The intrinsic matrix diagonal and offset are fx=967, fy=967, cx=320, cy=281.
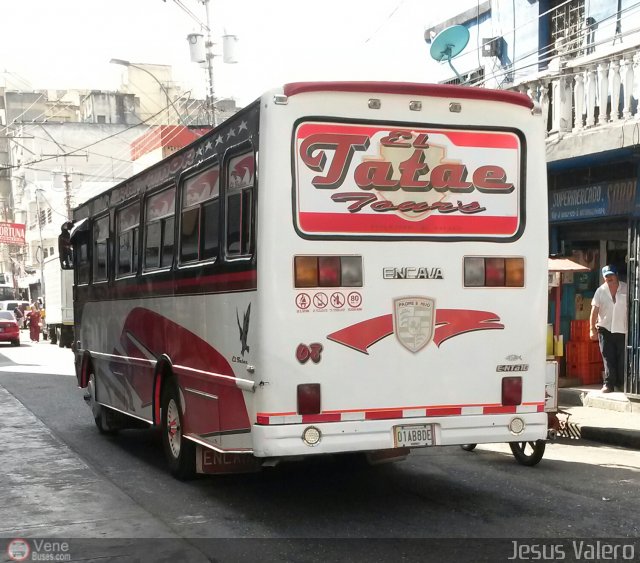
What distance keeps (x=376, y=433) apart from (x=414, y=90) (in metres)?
2.53

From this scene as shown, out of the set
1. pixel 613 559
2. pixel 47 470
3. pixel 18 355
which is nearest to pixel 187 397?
pixel 47 470

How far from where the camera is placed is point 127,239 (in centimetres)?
1090

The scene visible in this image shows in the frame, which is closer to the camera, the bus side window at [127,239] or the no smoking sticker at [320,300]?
the no smoking sticker at [320,300]

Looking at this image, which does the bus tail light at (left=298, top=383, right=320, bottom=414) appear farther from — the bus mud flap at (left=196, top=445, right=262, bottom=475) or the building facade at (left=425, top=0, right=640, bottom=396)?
the building facade at (left=425, top=0, right=640, bottom=396)

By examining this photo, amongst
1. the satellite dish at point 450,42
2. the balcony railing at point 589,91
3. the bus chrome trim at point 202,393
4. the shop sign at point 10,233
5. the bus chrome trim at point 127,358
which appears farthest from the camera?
the shop sign at point 10,233

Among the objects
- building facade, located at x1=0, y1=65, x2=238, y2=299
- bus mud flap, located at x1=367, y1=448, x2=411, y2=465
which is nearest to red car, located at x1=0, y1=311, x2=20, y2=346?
building facade, located at x1=0, y1=65, x2=238, y2=299

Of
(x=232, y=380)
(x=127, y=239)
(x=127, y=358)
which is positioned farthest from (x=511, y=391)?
(x=127, y=239)

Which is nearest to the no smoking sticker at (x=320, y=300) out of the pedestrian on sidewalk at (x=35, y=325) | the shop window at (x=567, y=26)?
the shop window at (x=567, y=26)

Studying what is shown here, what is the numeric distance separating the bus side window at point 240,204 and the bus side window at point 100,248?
474 centimetres

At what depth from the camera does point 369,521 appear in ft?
23.3

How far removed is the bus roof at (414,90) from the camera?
6867 millimetres

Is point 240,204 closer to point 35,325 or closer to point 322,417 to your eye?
point 322,417

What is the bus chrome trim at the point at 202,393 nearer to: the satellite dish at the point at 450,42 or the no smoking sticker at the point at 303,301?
the no smoking sticker at the point at 303,301

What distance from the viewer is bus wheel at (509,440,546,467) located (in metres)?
9.20
